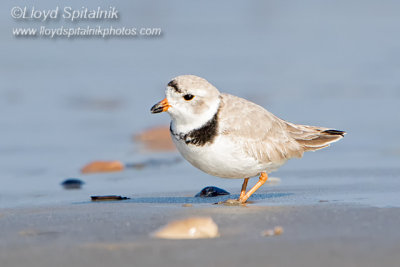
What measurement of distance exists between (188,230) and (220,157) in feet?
4.47

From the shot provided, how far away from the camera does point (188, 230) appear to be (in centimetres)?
438

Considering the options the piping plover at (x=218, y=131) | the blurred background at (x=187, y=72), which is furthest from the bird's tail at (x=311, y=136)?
the blurred background at (x=187, y=72)

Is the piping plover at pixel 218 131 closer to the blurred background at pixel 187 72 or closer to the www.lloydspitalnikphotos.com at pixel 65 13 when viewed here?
the blurred background at pixel 187 72

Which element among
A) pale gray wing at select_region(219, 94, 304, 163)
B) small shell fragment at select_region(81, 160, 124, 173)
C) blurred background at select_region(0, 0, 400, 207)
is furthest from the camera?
small shell fragment at select_region(81, 160, 124, 173)

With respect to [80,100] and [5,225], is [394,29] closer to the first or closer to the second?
[80,100]

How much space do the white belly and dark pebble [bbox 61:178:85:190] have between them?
5.74 feet

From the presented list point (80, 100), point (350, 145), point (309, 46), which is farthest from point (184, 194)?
point (309, 46)

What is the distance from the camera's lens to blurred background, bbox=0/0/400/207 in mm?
7586

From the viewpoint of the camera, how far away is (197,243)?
4164mm

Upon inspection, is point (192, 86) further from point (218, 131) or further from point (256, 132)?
point (256, 132)

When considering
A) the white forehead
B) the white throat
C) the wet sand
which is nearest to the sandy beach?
the wet sand

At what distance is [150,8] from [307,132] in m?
11.0

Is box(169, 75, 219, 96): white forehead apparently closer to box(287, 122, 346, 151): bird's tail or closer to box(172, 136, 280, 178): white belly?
box(172, 136, 280, 178): white belly

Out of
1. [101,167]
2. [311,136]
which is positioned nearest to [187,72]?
[101,167]
